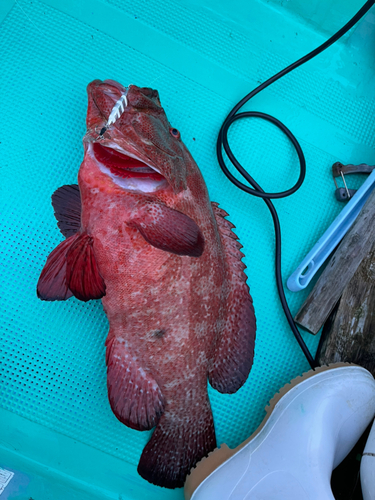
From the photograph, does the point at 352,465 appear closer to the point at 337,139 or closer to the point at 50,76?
the point at 337,139

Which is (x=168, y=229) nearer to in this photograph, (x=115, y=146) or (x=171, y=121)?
(x=115, y=146)

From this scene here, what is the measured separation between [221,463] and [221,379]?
0.48 meters

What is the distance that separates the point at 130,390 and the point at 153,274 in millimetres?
580

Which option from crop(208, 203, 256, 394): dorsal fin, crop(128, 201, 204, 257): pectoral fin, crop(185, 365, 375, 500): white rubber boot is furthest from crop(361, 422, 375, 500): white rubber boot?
crop(128, 201, 204, 257): pectoral fin

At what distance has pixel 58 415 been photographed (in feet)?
6.58

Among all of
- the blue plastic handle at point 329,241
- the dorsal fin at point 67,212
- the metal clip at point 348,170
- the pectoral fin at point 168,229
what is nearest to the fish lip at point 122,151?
the pectoral fin at point 168,229

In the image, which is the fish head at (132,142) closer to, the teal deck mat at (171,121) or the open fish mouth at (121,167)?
the open fish mouth at (121,167)

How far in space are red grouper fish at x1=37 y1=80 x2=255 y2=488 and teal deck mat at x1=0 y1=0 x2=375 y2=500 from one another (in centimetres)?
35

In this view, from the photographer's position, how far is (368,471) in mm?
1781

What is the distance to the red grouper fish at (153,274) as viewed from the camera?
155 cm

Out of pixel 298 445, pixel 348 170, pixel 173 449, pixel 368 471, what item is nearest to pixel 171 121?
pixel 348 170

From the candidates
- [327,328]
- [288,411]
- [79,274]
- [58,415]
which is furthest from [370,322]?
[58,415]

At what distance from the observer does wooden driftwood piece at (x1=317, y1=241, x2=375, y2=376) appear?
7.12 feet

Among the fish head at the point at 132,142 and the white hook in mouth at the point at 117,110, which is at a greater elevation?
the white hook in mouth at the point at 117,110
